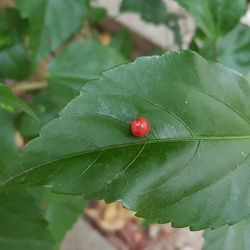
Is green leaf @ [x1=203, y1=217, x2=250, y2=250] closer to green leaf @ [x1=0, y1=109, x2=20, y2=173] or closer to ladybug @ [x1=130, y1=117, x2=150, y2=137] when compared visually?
ladybug @ [x1=130, y1=117, x2=150, y2=137]

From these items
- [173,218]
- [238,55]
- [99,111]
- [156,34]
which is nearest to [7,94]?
[99,111]

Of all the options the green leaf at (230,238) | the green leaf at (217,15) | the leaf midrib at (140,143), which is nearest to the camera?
the leaf midrib at (140,143)

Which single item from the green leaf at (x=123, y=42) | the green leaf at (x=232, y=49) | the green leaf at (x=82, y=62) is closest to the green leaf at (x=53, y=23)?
the green leaf at (x=82, y=62)

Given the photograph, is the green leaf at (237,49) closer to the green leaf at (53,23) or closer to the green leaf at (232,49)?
the green leaf at (232,49)

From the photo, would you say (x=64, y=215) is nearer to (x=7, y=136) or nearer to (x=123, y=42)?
(x=7, y=136)

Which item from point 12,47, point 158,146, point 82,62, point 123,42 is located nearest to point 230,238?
point 158,146
